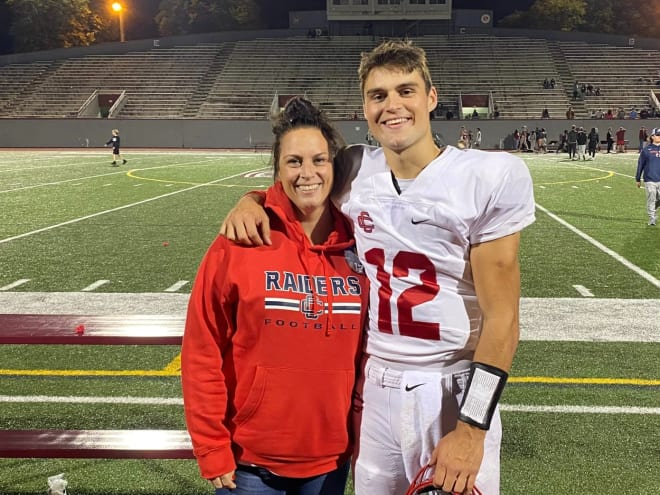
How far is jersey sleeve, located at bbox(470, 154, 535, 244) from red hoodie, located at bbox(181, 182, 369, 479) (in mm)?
542

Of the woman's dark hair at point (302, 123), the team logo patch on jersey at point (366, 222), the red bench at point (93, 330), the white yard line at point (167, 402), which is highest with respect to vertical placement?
the woman's dark hair at point (302, 123)

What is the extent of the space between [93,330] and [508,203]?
223 cm

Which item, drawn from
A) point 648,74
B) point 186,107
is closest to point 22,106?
point 186,107

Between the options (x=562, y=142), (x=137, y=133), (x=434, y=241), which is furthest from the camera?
(x=137, y=133)

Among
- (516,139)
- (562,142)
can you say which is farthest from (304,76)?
(562,142)

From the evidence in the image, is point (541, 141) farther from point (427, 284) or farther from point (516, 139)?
point (427, 284)

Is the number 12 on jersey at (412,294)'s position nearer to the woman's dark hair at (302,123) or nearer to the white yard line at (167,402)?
the woman's dark hair at (302,123)

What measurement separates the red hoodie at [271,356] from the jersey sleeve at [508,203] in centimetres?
54

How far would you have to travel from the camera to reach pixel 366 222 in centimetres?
221

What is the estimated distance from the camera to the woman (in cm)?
214

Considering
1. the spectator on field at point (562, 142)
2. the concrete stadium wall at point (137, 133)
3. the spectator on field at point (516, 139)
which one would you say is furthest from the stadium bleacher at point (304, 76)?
the spectator on field at point (562, 142)

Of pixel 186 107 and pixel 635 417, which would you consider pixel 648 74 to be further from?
pixel 635 417

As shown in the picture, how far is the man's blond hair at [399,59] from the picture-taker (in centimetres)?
211

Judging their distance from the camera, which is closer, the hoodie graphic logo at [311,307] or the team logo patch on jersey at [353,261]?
the hoodie graphic logo at [311,307]
